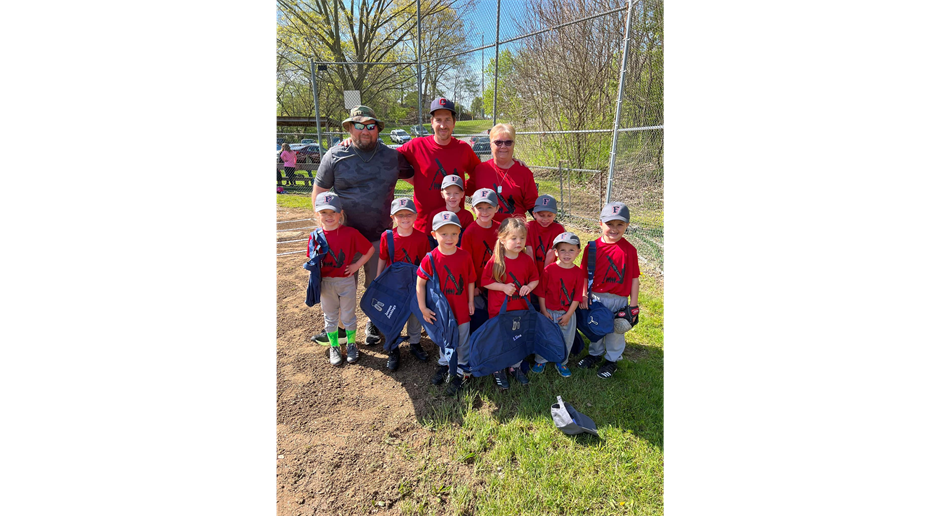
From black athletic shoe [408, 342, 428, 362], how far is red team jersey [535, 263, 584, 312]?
53.1 inches

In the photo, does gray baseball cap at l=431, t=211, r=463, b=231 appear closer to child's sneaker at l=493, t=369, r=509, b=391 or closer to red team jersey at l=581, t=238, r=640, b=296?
red team jersey at l=581, t=238, r=640, b=296

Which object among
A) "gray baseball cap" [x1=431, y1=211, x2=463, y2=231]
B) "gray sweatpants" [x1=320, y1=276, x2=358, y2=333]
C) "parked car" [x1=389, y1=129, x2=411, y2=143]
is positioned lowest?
"gray sweatpants" [x1=320, y1=276, x2=358, y2=333]

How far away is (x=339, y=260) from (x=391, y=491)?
212 centimetres

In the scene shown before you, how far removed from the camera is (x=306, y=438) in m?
3.29

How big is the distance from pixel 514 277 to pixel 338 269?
5.52ft

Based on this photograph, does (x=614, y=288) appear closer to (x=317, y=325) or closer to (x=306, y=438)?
(x=306, y=438)

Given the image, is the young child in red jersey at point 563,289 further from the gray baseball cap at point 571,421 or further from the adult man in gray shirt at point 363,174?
the adult man in gray shirt at point 363,174

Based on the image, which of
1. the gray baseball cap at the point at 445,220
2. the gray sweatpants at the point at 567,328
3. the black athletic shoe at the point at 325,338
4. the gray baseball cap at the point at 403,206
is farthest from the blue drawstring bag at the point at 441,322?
the black athletic shoe at the point at 325,338

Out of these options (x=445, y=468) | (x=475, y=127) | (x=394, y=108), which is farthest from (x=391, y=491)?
(x=394, y=108)

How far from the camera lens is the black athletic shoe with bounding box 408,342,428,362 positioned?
439 cm

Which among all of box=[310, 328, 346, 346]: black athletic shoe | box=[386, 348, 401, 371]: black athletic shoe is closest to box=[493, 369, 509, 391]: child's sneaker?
box=[386, 348, 401, 371]: black athletic shoe

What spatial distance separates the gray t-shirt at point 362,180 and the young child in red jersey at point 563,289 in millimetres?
1764

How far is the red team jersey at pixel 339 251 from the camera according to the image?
161 inches
